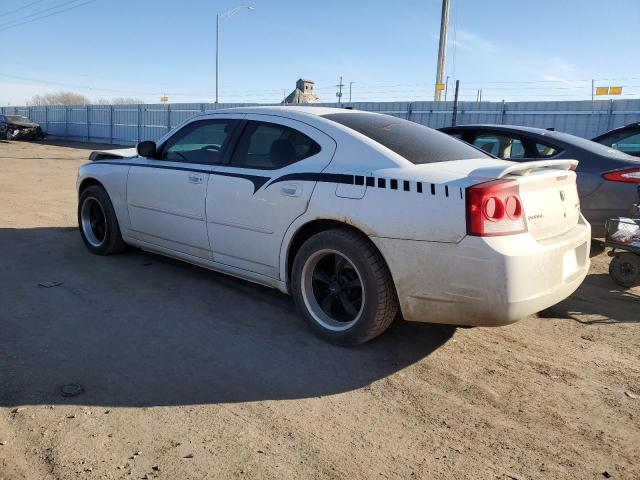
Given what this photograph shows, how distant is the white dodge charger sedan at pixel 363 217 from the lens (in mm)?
2879

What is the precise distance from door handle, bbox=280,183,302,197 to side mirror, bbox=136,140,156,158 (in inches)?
71.4

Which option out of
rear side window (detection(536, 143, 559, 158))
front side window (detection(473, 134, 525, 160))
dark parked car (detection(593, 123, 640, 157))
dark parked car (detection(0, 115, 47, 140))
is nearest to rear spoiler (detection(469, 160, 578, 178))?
rear side window (detection(536, 143, 559, 158))

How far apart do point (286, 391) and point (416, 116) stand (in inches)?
713

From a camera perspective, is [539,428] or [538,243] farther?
[538,243]

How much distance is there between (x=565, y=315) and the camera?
413 centimetres

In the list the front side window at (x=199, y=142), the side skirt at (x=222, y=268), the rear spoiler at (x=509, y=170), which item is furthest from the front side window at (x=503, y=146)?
the side skirt at (x=222, y=268)

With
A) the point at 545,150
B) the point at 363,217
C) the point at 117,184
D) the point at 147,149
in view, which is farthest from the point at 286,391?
the point at 545,150

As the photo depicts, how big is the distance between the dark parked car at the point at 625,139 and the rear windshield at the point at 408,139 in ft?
12.6

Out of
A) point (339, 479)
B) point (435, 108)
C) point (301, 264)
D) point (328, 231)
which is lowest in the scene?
point (339, 479)

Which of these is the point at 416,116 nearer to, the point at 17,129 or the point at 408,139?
the point at 408,139

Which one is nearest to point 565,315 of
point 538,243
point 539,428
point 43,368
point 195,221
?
point 538,243

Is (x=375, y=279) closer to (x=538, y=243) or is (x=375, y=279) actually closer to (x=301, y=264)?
→ (x=301, y=264)

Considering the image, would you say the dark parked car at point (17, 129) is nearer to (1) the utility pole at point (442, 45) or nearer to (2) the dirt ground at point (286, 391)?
(1) the utility pole at point (442, 45)

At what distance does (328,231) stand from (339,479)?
5.31ft
